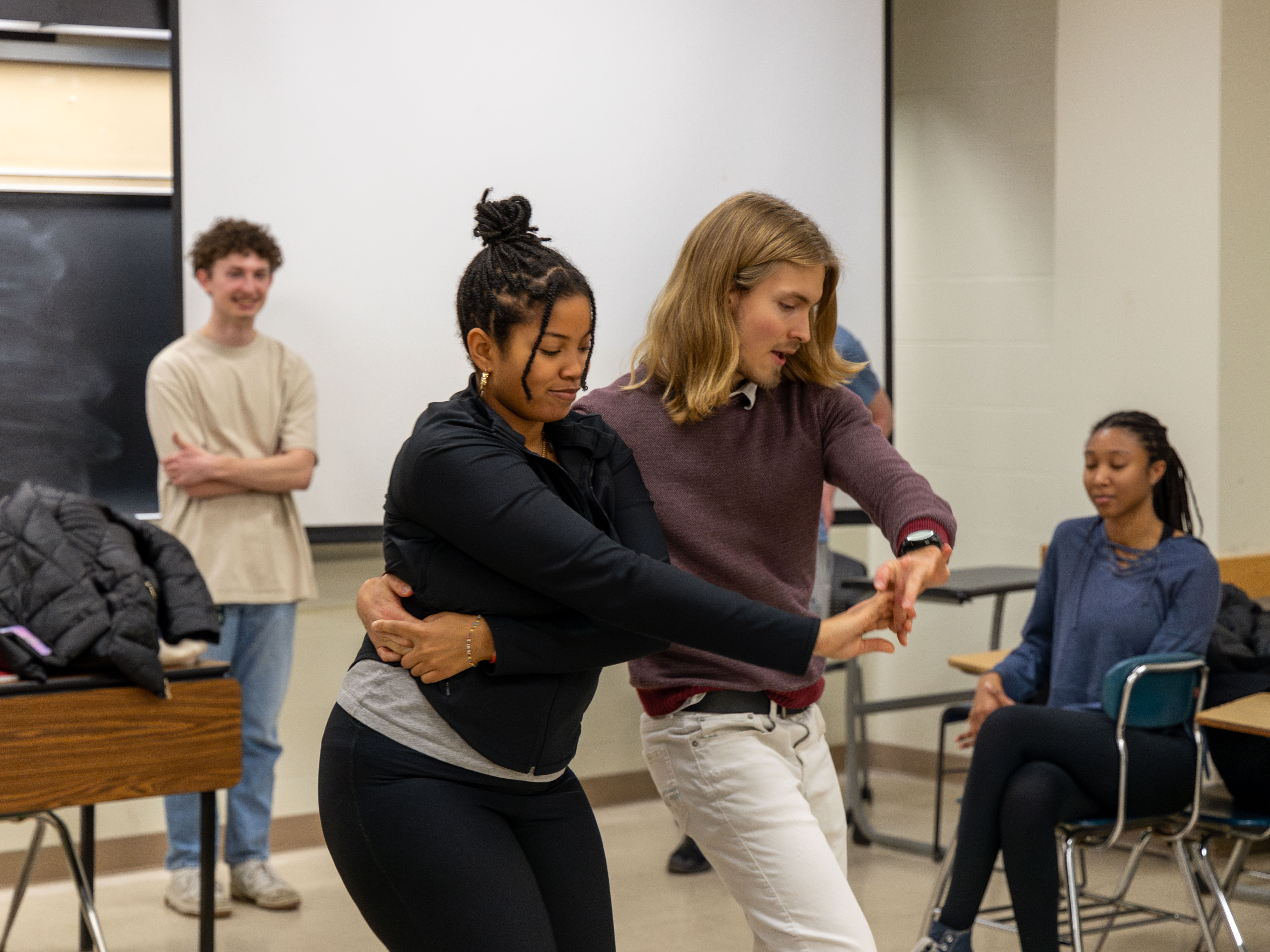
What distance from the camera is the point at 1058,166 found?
4.34m

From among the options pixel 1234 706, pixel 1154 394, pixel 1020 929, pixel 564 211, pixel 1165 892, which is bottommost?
pixel 1165 892

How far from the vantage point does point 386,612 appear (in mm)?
1521

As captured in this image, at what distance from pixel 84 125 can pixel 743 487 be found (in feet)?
9.37

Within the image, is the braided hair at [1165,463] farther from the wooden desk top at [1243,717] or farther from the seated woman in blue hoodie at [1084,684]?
the wooden desk top at [1243,717]

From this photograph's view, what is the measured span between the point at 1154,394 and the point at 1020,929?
195cm

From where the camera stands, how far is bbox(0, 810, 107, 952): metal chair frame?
278cm

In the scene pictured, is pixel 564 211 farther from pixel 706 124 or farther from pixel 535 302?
pixel 535 302

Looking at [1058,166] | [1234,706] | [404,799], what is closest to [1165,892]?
[1234,706]

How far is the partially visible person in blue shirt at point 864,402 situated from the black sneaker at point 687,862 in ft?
2.63

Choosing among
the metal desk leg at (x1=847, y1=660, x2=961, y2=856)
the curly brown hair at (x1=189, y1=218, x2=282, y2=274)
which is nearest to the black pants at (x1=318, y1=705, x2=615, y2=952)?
the curly brown hair at (x1=189, y1=218, x2=282, y2=274)

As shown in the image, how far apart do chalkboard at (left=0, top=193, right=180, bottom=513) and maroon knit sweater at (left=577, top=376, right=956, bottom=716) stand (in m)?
2.35

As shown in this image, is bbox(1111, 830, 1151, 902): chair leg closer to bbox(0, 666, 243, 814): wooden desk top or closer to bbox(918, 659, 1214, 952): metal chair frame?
bbox(918, 659, 1214, 952): metal chair frame

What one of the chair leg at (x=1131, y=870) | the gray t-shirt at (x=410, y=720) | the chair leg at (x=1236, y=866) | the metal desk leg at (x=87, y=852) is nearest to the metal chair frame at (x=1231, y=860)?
the chair leg at (x=1236, y=866)

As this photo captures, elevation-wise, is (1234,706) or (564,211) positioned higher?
(564,211)
